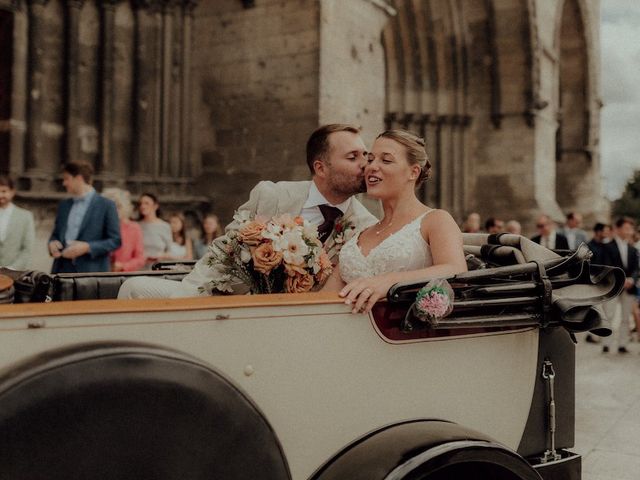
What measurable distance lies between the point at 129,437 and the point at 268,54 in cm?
888

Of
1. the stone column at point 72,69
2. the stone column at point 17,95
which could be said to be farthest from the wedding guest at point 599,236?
the stone column at point 17,95

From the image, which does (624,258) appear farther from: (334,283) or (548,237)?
(334,283)

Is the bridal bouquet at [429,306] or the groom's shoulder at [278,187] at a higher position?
the groom's shoulder at [278,187]

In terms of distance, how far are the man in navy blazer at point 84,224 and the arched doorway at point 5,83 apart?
2984mm

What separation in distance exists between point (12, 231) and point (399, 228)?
12.1 feet

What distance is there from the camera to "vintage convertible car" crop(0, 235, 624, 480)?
4.99ft

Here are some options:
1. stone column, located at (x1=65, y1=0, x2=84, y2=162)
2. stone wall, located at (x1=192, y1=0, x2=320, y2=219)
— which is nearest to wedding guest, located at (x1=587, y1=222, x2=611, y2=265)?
stone wall, located at (x1=192, y1=0, x2=320, y2=219)

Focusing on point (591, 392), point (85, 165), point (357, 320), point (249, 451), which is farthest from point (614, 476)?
point (85, 165)

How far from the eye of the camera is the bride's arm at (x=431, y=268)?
2027 mm

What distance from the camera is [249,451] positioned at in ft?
5.68

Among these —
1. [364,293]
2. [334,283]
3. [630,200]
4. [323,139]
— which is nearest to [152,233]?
[323,139]

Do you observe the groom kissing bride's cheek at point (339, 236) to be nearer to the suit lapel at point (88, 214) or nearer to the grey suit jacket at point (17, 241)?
the suit lapel at point (88, 214)

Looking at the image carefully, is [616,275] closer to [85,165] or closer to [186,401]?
[186,401]

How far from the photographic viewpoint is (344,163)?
3072mm
